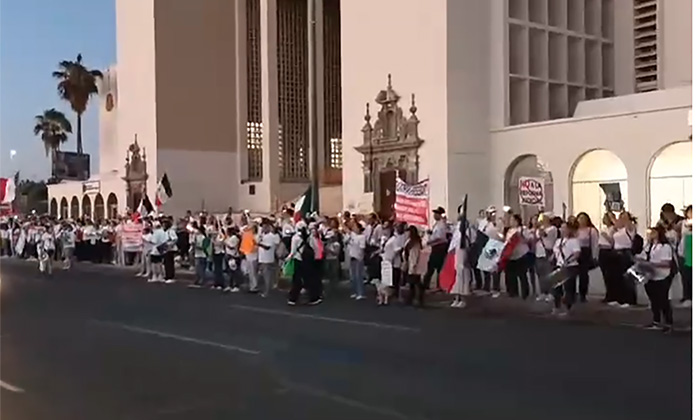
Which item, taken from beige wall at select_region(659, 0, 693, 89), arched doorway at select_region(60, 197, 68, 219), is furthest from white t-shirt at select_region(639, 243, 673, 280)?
arched doorway at select_region(60, 197, 68, 219)

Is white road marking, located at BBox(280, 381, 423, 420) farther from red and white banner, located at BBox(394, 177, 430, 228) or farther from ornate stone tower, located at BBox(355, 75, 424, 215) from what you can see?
ornate stone tower, located at BBox(355, 75, 424, 215)

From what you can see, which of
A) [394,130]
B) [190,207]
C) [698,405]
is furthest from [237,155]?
[698,405]

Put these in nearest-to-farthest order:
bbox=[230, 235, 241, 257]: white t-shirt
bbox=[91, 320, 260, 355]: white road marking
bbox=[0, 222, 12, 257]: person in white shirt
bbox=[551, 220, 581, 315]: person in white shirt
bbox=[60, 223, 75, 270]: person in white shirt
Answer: bbox=[91, 320, 260, 355]: white road marking
bbox=[551, 220, 581, 315]: person in white shirt
bbox=[230, 235, 241, 257]: white t-shirt
bbox=[0, 222, 12, 257]: person in white shirt
bbox=[60, 223, 75, 270]: person in white shirt

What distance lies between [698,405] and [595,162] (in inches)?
775

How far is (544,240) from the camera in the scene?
1410 centimetres

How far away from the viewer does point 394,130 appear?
25.2 m

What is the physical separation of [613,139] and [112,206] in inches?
949

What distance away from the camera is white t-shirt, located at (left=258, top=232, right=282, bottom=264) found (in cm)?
1589

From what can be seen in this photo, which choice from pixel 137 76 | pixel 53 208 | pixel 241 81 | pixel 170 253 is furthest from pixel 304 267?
pixel 53 208

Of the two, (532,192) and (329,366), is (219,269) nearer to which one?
(532,192)

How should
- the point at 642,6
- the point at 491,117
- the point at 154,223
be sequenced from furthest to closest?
the point at 642,6 → the point at 491,117 → the point at 154,223

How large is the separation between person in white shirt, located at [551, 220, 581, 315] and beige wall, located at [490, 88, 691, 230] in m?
7.42

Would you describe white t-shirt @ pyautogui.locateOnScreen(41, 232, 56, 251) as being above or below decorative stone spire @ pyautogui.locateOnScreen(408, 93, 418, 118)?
below

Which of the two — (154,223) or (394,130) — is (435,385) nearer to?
(154,223)
